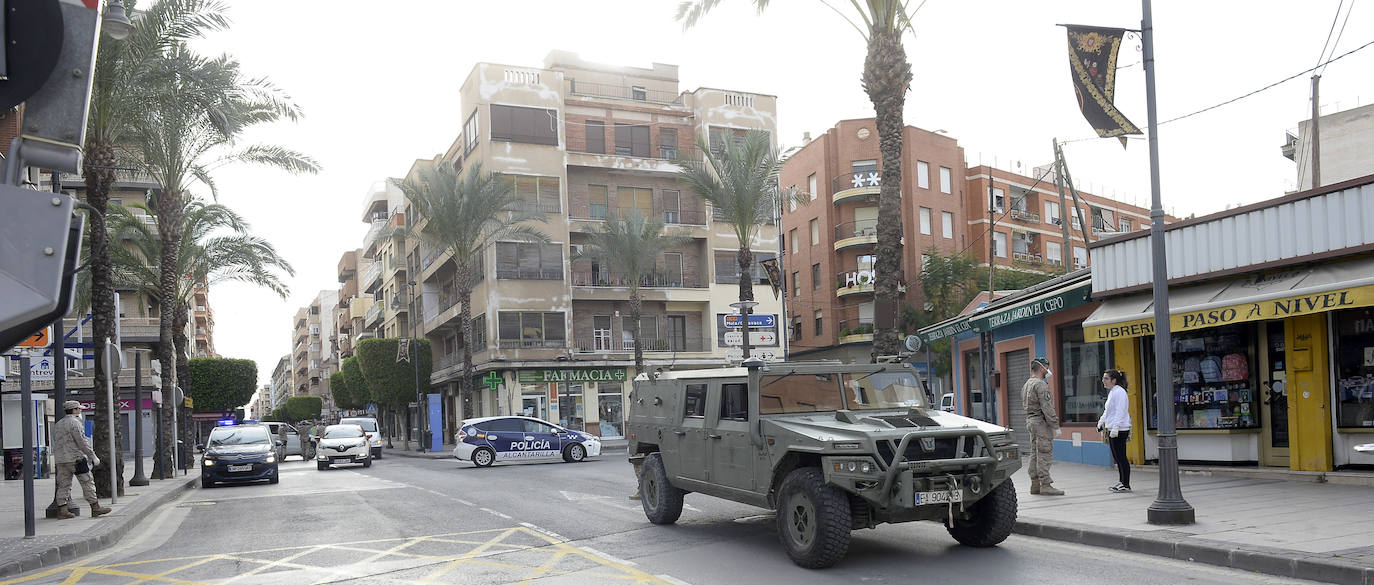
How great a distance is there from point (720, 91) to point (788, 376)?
44.6 metres

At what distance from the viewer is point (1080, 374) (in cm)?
1828

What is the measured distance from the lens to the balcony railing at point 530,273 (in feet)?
157

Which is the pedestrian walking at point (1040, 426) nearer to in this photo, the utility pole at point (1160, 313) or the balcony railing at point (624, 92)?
the utility pole at point (1160, 313)

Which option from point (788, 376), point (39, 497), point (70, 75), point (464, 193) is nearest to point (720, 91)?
point (464, 193)

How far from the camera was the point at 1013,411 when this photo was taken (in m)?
21.1

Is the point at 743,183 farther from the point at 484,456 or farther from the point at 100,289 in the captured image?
the point at 100,289

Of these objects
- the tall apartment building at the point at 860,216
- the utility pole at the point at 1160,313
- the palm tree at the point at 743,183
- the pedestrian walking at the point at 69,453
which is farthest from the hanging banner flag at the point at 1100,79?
the tall apartment building at the point at 860,216

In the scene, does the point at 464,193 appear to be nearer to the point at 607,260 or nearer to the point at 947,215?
the point at 607,260

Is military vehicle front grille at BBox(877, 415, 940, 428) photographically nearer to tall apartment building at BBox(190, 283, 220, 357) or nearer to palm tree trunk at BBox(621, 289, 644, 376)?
palm tree trunk at BBox(621, 289, 644, 376)

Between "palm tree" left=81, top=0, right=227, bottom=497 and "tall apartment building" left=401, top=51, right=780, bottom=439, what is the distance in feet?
84.3

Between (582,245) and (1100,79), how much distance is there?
132 ft

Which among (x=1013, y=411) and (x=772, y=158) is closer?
(x=1013, y=411)

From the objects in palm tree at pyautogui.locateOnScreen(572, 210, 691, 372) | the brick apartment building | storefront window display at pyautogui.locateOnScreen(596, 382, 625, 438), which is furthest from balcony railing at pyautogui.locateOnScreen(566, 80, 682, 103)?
storefront window display at pyautogui.locateOnScreen(596, 382, 625, 438)

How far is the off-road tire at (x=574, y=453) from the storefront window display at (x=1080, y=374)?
15.4 meters
